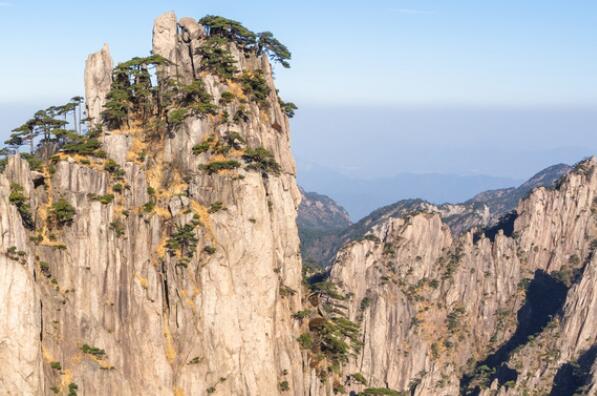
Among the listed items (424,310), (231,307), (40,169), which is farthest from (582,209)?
(40,169)

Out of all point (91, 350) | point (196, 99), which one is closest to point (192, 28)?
point (196, 99)

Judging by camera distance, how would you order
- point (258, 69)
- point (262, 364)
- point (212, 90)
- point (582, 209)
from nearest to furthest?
point (262, 364)
point (212, 90)
point (258, 69)
point (582, 209)

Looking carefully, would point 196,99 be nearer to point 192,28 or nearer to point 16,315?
point 192,28

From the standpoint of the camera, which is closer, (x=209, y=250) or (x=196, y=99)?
(x=209, y=250)

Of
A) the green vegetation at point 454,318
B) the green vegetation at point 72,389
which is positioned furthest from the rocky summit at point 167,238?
the green vegetation at point 454,318

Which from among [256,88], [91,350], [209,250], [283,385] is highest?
[256,88]

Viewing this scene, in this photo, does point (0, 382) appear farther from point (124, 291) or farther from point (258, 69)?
point (258, 69)
